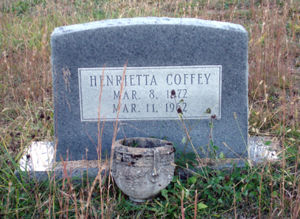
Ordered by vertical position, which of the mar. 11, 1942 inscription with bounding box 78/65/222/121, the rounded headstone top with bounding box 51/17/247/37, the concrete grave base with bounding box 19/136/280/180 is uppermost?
the rounded headstone top with bounding box 51/17/247/37

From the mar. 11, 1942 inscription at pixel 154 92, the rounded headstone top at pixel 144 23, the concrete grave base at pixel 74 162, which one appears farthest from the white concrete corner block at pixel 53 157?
the rounded headstone top at pixel 144 23

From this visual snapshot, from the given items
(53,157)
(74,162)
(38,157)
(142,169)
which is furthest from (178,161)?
(38,157)

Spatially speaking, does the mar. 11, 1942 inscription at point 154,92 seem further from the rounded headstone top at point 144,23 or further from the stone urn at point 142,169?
the stone urn at point 142,169

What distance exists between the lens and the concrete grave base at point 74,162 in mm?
2826

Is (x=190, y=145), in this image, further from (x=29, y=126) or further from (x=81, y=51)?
(x=29, y=126)

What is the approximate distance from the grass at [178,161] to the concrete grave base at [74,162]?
63mm

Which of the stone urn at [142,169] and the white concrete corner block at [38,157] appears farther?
the white concrete corner block at [38,157]

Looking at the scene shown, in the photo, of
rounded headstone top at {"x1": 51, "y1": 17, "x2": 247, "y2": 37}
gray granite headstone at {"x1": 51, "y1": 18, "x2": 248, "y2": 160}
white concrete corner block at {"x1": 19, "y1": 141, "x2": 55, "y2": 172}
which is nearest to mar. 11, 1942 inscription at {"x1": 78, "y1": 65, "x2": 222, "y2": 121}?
gray granite headstone at {"x1": 51, "y1": 18, "x2": 248, "y2": 160}

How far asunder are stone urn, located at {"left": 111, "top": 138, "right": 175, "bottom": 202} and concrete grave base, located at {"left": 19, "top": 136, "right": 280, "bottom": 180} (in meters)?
0.25

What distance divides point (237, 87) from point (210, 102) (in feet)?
0.72

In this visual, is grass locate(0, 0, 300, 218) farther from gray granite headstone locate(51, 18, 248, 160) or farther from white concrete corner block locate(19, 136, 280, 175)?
gray granite headstone locate(51, 18, 248, 160)

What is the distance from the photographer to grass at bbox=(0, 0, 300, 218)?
2.50 m

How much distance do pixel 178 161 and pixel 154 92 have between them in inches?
20.7

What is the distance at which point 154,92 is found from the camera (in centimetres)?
294
